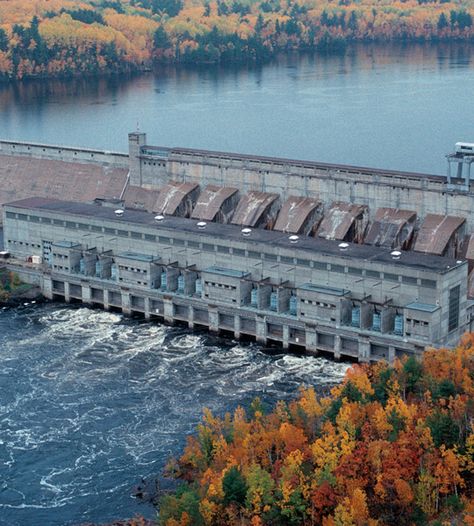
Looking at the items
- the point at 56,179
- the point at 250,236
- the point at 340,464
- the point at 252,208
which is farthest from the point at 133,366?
the point at 56,179

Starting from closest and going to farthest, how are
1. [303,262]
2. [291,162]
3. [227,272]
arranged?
[303,262], [227,272], [291,162]

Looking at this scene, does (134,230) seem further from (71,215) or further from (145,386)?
(145,386)

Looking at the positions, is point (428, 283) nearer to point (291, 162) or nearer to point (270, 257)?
point (270, 257)

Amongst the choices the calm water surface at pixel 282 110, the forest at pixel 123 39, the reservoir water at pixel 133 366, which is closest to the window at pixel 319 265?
the reservoir water at pixel 133 366

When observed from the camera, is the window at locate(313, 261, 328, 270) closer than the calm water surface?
Yes

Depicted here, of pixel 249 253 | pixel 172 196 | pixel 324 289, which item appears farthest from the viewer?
pixel 172 196

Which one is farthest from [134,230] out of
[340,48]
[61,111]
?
[340,48]

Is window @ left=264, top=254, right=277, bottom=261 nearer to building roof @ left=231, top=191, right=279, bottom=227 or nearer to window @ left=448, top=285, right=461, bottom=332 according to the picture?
building roof @ left=231, top=191, right=279, bottom=227

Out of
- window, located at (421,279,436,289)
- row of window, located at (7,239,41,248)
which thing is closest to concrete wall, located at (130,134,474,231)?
window, located at (421,279,436,289)
